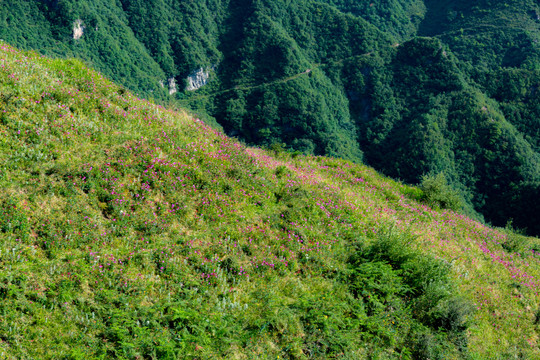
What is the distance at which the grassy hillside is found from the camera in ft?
18.6

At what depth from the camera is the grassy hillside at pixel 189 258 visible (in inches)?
223

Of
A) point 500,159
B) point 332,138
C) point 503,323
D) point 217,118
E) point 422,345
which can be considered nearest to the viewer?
point 422,345

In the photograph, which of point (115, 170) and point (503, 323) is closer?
point (115, 170)

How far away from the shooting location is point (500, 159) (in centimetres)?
12594

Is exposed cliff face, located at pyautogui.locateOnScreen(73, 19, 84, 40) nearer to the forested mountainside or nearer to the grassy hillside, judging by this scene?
the forested mountainside

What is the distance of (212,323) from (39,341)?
8.66 feet

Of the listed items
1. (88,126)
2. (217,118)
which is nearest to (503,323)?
(88,126)

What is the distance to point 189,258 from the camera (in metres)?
7.44

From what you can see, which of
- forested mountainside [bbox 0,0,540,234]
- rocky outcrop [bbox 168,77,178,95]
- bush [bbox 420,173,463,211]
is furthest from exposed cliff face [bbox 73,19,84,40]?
bush [bbox 420,173,463,211]

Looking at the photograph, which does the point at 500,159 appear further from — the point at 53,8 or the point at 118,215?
the point at 53,8

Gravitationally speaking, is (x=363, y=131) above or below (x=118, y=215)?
above

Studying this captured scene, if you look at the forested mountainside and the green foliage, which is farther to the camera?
the forested mountainside

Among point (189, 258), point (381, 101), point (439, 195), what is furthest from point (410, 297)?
point (381, 101)

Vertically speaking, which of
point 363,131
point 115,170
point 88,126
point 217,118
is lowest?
point 217,118
